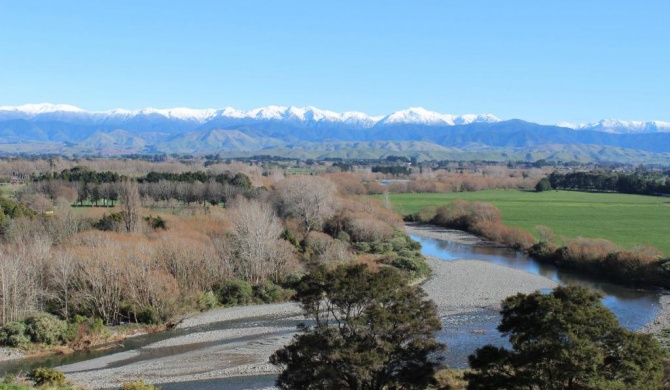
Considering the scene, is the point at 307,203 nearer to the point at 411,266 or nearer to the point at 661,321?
the point at 411,266

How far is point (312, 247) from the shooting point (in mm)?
58812

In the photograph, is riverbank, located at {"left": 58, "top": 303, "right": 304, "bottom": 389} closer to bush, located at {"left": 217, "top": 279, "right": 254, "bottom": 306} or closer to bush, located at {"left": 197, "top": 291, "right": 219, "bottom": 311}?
bush, located at {"left": 197, "top": 291, "right": 219, "bottom": 311}

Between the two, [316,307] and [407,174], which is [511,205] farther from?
[316,307]

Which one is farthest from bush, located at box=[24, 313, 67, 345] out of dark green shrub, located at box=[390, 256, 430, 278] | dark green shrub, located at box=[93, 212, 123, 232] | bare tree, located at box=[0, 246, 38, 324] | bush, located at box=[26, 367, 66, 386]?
dark green shrub, located at box=[390, 256, 430, 278]

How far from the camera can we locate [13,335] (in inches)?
1345

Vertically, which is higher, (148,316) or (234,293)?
(234,293)

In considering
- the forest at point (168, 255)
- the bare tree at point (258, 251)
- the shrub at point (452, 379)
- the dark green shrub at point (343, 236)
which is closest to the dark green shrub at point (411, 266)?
the forest at point (168, 255)

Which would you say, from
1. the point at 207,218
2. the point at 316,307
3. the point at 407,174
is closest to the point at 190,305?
the point at 207,218

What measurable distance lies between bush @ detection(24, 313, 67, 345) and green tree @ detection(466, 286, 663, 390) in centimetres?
2742

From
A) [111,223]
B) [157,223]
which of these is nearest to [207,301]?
[157,223]

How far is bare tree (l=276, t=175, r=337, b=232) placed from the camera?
70.8 m

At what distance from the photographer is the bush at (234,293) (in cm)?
4559

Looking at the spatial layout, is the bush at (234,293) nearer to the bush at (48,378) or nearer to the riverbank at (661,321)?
the bush at (48,378)

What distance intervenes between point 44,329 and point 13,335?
163 centimetres
